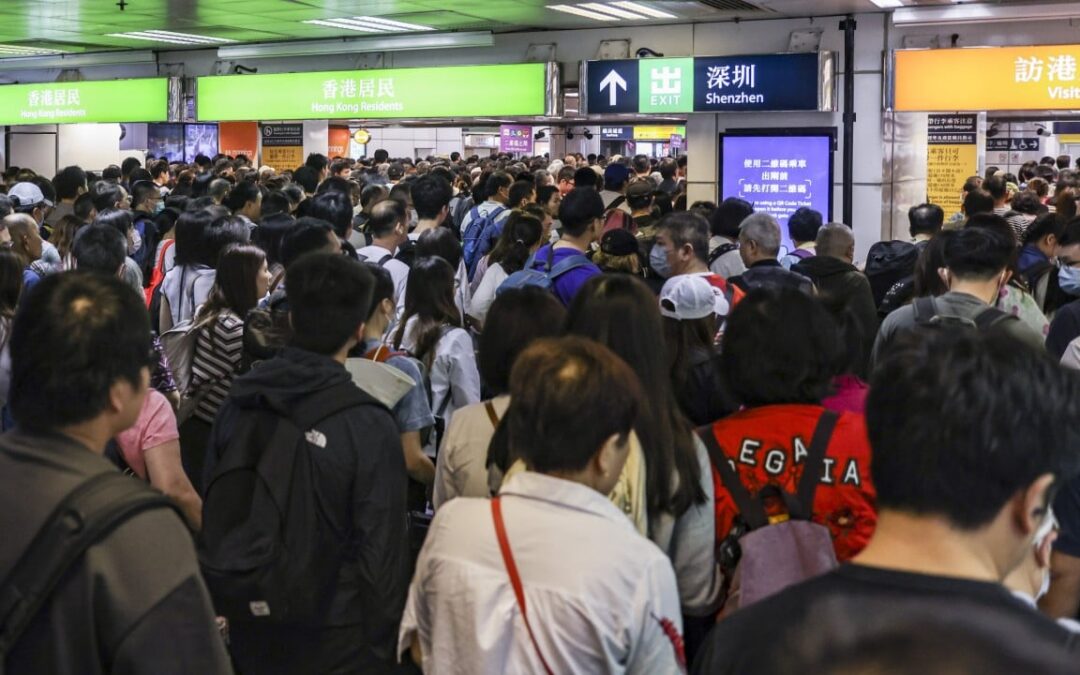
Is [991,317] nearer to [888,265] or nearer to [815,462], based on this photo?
[815,462]

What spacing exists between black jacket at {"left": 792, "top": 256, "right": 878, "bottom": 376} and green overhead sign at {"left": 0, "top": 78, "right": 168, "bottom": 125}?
989cm

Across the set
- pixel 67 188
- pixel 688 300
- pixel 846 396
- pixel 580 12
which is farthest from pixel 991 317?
pixel 67 188

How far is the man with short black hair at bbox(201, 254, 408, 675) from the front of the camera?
9.45 ft

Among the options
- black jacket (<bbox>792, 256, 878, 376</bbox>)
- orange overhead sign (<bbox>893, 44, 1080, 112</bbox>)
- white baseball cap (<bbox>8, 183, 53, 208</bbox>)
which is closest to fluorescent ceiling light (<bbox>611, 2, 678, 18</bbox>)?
orange overhead sign (<bbox>893, 44, 1080, 112</bbox>)

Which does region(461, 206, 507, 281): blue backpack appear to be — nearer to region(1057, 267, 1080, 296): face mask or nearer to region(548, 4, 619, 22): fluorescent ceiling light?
region(548, 4, 619, 22): fluorescent ceiling light

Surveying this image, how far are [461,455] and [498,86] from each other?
335 inches

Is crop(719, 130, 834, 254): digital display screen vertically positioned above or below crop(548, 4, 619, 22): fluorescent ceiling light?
below

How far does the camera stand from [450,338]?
175 inches

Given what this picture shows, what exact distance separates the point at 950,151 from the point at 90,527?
37.7 feet

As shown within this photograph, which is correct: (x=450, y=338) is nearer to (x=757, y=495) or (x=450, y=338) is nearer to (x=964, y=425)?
(x=757, y=495)

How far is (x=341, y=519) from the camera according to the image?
2.91 metres

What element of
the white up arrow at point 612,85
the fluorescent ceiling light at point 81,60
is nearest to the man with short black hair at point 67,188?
the white up arrow at point 612,85

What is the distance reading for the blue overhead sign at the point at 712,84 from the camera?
968 centimetres

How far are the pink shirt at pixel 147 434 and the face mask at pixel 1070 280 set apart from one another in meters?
3.78
